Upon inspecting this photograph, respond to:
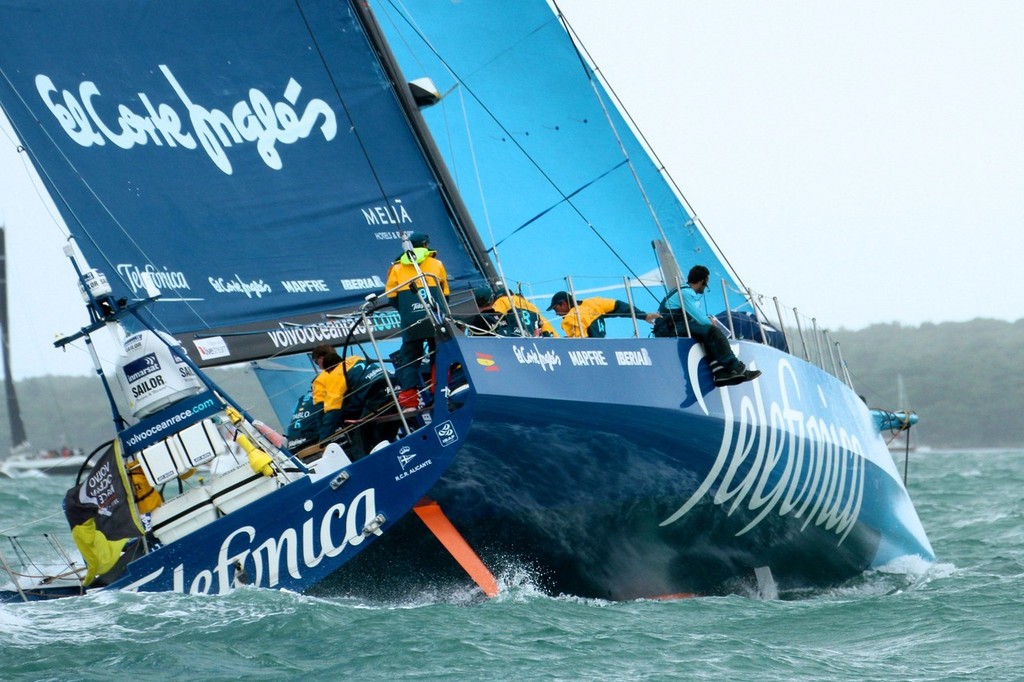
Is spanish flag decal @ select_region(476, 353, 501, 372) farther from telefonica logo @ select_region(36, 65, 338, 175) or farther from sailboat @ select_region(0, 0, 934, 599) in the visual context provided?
telefonica logo @ select_region(36, 65, 338, 175)

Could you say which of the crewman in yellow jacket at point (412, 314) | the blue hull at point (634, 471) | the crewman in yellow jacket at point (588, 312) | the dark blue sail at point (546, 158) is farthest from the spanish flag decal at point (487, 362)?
the dark blue sail at point (546, 158)

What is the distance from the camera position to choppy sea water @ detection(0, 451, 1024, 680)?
550 centimetres

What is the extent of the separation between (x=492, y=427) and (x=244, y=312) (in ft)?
7.45

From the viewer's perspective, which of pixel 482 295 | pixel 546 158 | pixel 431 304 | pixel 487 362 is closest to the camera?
pixel 487 362

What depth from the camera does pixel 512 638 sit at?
6.01m

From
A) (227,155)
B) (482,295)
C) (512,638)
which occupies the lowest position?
(512,638)

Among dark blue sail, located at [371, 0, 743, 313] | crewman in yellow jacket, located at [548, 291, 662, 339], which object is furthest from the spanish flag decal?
dark blue sail, located at [371, 0, 743, 313]

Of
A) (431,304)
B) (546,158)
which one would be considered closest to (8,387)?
(546,158)

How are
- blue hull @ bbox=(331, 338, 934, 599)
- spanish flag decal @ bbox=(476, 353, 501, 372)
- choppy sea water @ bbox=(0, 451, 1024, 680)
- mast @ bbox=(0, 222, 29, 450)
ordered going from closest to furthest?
choppy sea water @ bbox=(0, 451, 1024, 680) → spanish flag decal @ bbox=(476, 353, 501, 372) → blue hull @ bbox=(331, 338, 934, 599) → mast @ bbox=(0, 222, 29, 450)

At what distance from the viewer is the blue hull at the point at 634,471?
6.42 m

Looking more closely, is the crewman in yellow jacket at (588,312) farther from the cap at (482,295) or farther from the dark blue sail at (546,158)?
the dark blue sail at (546,158)

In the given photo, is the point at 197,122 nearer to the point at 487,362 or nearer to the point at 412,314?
the point at 412,314

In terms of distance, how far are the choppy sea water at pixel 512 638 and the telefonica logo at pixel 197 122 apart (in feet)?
8.49

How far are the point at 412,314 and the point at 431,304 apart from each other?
0.37 metres
